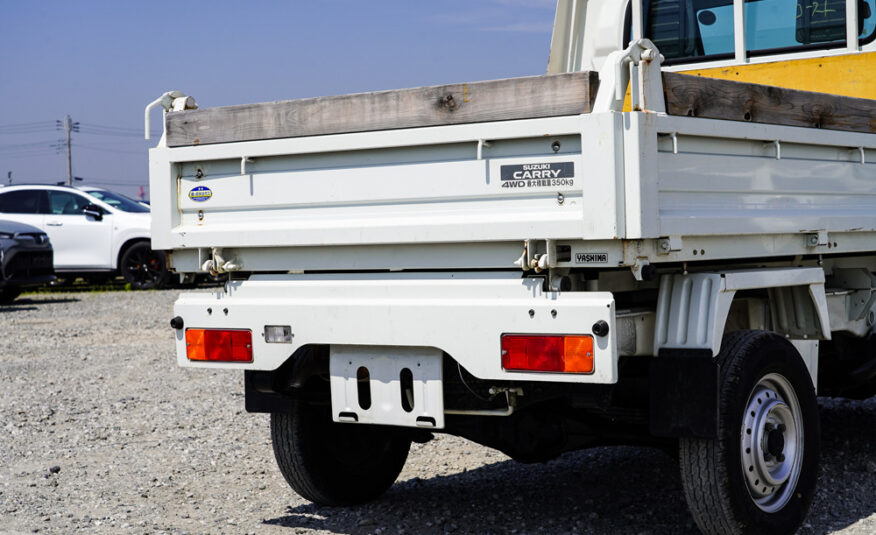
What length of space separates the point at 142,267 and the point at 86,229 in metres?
1.03

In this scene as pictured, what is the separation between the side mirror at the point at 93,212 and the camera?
17.8 metres

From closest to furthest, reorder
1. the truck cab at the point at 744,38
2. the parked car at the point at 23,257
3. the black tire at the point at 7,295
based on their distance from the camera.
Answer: the truck cab at the point at 744,38, the parked car at the point at 23,257, the black tire at the point at 7,295

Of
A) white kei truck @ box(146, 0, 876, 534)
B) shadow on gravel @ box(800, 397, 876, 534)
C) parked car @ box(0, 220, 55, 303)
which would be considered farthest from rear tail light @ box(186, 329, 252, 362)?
parked car @ box(0, 220, 55, 303)

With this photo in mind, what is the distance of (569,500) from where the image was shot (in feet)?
17.4

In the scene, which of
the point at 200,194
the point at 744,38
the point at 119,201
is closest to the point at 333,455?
the point at 200,194

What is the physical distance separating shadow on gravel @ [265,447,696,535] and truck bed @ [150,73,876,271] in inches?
48.2

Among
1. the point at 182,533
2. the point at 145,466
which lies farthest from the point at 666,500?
the point at 145,466

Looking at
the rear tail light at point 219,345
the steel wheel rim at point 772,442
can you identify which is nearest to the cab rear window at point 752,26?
the steel wheel rim at point 772,442

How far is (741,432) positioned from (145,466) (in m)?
3.41

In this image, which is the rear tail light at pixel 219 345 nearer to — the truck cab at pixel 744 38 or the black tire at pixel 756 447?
the black tire at pixel 756 447

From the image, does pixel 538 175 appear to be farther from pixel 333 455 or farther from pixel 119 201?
pixel 119 201

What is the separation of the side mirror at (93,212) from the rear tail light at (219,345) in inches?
544

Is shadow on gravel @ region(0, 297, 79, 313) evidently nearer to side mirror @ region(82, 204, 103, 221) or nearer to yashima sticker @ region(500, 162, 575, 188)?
side mirror @ region(82, 204, 103, 221)

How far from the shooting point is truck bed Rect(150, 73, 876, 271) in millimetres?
3891
